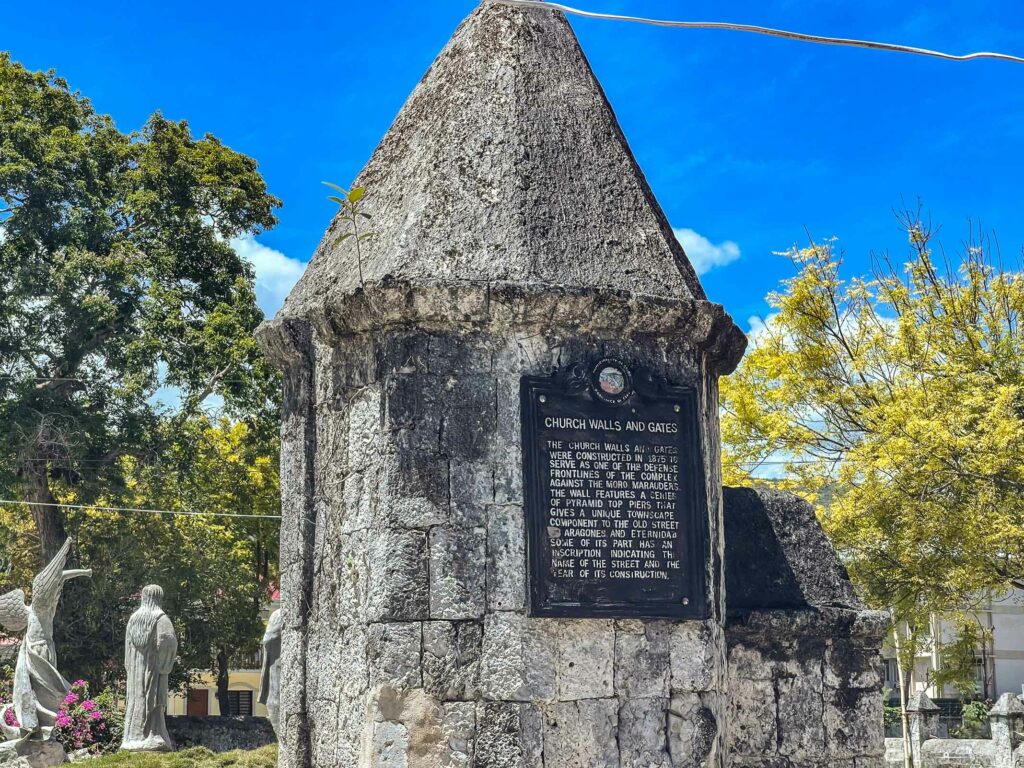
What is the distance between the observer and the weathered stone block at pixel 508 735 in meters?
5.23

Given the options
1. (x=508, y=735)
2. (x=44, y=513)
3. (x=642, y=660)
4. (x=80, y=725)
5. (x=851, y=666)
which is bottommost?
(x=80, y=725)

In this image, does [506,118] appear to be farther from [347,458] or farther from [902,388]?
[902,388]

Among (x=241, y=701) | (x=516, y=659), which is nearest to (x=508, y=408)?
(x=516, y=659)

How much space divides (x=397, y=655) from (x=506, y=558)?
62cm

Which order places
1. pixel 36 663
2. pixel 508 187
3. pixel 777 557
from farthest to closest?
pixel 36 663 → pixel 777 557 → pixel 508 187

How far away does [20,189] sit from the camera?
2041 centimetres

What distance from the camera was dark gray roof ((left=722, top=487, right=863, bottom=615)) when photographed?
6.49 meters

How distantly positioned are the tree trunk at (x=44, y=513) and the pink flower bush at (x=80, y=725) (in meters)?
6.80

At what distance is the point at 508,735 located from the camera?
525cm

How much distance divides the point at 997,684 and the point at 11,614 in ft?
106

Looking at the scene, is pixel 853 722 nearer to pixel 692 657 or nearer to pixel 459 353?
pixel 692 657

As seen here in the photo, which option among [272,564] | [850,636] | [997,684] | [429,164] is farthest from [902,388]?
[997,684]

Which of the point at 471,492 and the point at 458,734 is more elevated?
the point at 471,492

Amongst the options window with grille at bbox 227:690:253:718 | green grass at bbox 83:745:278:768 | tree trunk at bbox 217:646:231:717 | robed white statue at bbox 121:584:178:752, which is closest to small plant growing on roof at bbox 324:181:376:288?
green grass at bbox 83:745:278:768
